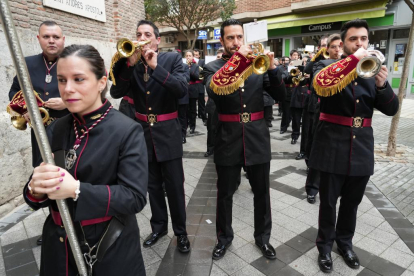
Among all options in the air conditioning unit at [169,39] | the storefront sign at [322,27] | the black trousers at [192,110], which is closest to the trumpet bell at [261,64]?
the black trousers at [192,110]

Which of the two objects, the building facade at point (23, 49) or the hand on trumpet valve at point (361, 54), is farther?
the building facade at point (23, 49)

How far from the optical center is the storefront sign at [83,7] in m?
5.31

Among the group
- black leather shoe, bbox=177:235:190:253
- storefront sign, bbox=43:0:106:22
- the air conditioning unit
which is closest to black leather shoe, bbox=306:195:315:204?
black leather shoe, bbox=177:235:190:253

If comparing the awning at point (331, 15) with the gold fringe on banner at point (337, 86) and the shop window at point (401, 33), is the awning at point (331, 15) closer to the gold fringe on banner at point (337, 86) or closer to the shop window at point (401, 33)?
the shop window at point (401, 33)

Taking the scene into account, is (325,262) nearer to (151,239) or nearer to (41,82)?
(151,239)

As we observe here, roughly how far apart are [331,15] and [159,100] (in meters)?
14.2

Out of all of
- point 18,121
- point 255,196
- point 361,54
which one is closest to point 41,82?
point 18,121

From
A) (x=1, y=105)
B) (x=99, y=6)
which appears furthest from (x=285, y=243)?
(x=99, y=6)

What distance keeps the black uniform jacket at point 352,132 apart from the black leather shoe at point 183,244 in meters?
1.55

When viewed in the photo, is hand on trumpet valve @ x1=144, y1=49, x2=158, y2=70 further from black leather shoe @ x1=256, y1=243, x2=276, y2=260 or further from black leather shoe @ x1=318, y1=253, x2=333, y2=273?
black leather shoe @ x1=318, y1=253, x2=333, y2=273

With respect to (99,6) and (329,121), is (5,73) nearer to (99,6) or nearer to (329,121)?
(99,6)

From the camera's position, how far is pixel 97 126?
4.92 ft

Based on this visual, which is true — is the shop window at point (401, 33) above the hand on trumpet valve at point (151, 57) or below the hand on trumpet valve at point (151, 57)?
above

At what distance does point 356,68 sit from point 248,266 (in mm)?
2010
